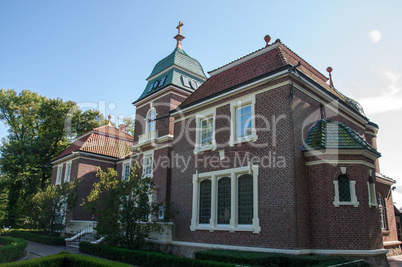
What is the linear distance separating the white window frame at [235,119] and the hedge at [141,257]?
5.96 m

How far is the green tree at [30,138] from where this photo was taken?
35000mm

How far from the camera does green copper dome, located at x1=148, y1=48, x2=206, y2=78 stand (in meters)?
23.1

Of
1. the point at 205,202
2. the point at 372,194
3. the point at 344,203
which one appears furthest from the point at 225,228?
the point at 372,194

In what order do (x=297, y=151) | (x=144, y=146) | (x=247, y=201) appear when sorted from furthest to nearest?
1. (x=144, y=146)
2. (x=247, y=201)
3. (x=297, y=151)

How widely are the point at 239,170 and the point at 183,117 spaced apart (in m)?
5.85

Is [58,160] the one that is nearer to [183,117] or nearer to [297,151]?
[183,117]

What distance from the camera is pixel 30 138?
37.7m

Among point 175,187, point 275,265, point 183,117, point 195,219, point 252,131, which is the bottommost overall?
point 275,265

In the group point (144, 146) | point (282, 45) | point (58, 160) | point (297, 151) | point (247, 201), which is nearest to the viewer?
point (297, 151)

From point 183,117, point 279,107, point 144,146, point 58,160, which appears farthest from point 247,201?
point 58,160

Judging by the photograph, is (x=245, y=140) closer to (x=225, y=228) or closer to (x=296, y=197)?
(x=296, y=197)

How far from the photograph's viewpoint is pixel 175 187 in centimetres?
1820

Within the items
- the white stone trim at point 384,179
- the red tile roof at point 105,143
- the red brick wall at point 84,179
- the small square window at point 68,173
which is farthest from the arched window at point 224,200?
the small square window at point 68,173

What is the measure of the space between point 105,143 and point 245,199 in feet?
64.7
